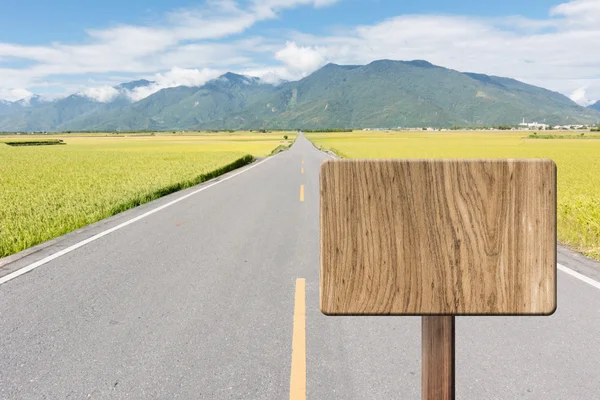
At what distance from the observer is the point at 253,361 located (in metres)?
3.64

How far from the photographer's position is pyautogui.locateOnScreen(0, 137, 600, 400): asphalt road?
3268 millimetres

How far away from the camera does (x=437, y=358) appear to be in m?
1.62

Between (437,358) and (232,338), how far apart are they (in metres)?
2.75

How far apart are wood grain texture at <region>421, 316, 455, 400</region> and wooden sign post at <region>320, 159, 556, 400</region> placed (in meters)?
0.13

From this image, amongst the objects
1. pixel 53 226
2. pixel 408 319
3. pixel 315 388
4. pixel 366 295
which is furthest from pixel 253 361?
pixel 53 226

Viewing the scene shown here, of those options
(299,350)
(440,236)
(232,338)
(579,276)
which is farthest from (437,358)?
(579,276)

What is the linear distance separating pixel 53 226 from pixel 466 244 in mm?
9613

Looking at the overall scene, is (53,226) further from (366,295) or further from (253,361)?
(366,295)

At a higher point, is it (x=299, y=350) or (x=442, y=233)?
(x=442, y=233)

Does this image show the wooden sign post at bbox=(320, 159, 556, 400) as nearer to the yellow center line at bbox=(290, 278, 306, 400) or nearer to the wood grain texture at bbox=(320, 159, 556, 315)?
the wood grain texture at bbox=(320, 159, 556, 315)

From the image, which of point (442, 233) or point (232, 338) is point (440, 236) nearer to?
point (442, 233)

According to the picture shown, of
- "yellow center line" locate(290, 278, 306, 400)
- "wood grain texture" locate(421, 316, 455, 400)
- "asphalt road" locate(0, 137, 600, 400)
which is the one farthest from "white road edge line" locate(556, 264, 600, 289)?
"wood grain texture" locate(421, 316, 455, 400)

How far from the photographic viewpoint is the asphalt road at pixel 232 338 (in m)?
3.27

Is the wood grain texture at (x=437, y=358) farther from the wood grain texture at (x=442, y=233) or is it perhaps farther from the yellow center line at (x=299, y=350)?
the yellow center line at (x=299, y=350)
